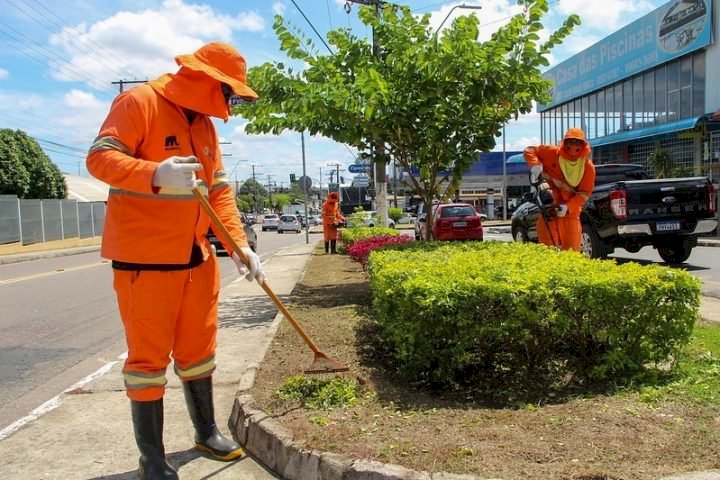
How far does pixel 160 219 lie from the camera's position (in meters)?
2.93

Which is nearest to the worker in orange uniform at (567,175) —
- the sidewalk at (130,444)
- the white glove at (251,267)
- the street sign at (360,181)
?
the sidewalk at (130,444)

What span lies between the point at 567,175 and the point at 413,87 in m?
2.03

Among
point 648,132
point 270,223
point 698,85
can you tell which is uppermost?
point 698,85

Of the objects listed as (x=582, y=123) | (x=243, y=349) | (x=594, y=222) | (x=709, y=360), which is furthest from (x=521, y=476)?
(x=582, y=123)

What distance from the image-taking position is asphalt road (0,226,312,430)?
4.84 meters

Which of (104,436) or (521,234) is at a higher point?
(521,234)

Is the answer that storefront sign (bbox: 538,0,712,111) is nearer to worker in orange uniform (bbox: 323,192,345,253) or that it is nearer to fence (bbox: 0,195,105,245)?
worker in orange uniform (bbox: 323,192,345,253)

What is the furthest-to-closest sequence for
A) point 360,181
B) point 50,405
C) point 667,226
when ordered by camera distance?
point 360,181, point 667,226, point 50,405

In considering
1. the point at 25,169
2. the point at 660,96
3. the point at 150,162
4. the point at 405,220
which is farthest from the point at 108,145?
the point at 405,220

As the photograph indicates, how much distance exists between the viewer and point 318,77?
743cm

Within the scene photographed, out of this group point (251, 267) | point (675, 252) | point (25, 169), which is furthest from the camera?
point (25, 169)

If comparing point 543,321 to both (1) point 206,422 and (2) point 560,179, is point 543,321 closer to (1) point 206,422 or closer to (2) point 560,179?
(1) point 206,422

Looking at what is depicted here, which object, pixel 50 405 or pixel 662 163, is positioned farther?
pixel 662 163

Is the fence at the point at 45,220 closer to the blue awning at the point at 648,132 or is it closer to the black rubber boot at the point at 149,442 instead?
the blue awning at the point at 648,132
